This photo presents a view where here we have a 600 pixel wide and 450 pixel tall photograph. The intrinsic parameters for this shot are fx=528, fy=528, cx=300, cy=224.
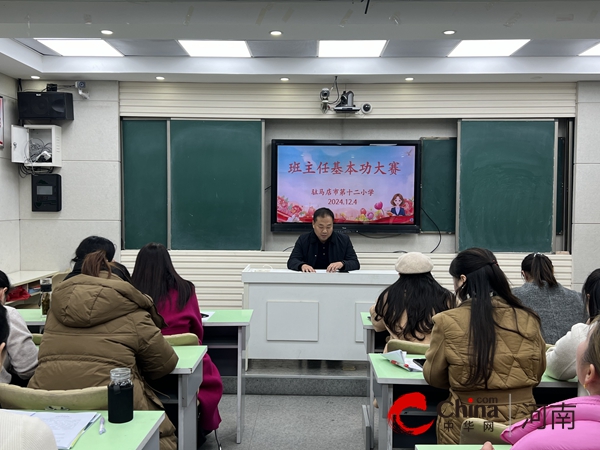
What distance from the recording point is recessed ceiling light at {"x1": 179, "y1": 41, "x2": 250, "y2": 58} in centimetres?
500

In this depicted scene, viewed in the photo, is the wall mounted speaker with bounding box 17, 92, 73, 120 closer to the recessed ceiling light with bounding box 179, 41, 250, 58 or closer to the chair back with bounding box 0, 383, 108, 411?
the recessed ceiling light with bounding box 179, 41, 250, 58

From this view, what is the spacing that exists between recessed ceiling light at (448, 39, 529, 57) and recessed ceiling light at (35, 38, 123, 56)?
338 centimetres

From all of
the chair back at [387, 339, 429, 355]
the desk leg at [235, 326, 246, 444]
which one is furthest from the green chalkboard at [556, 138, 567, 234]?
the desk leg at [235, 326, 246, 444]

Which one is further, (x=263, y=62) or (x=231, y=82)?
(x=231, y=82)

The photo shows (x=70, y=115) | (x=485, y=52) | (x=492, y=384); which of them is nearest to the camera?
(x=492, y=384)

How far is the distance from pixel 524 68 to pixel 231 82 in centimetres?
311

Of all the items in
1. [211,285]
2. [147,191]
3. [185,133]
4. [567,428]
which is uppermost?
[185,133]

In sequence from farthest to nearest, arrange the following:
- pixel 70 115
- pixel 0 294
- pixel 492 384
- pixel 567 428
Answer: pixel 70 115, pixel 0 294, pixel 492 384, pixel 567 428

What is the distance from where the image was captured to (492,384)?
209 cm

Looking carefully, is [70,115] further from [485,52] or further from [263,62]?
[485,52]

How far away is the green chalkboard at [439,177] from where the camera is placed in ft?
19.9

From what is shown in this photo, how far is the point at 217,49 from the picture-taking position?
17.1 ft

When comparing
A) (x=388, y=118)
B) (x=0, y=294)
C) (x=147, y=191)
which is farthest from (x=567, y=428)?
(x=147, y=191)

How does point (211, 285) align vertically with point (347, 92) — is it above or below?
below
